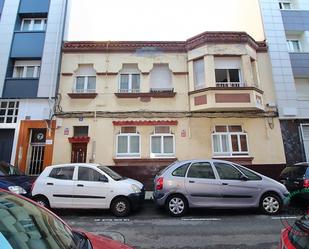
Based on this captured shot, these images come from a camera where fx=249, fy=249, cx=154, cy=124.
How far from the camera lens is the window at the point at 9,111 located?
40.9ft

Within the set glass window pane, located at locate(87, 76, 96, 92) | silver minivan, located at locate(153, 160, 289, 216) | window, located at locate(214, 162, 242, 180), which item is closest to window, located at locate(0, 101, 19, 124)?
glass window pane, located at locate(87, 76, 96, 92)

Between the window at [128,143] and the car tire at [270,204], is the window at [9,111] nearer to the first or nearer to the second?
the window at [128,143]

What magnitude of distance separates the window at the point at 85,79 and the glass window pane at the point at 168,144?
4598 mm

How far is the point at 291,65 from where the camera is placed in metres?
13.3

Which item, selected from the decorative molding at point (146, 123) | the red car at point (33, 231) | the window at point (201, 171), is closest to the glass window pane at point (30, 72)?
the decorative molding at point (146, 123)

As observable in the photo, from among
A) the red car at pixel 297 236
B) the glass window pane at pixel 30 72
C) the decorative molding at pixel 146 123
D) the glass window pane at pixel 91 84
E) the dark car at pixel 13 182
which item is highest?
the glass window pane at pixel 30 72

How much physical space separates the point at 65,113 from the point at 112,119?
2.35 metres

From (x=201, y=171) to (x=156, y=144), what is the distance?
5031 mm

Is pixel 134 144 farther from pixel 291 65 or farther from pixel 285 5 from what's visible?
pixel 285 5

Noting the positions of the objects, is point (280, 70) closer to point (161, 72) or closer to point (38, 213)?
point (161, 72)

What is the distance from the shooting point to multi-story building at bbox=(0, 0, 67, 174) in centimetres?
1216

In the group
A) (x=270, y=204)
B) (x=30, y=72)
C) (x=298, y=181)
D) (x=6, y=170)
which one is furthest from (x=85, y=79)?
(x=298, y=181)

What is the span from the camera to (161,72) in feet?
44.3

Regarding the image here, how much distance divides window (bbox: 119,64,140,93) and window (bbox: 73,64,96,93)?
1.49 meters
